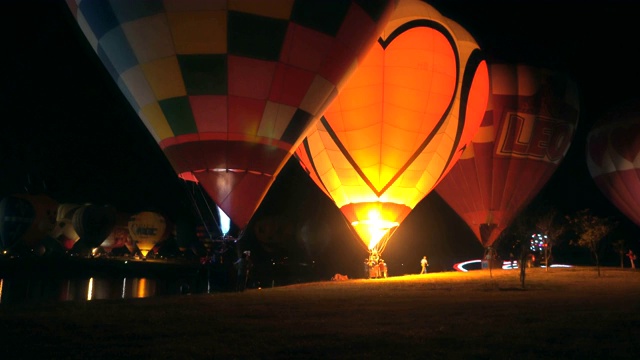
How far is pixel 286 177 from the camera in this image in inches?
2058

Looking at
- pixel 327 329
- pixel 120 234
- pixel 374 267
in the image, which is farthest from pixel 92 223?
pixel 327 329

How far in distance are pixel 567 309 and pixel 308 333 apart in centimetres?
347

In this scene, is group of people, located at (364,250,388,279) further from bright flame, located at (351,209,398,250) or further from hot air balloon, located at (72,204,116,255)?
hot air balloon, located at (72,204,116,255)

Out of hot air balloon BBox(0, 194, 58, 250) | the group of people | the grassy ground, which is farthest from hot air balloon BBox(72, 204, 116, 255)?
Result: the grassy ground

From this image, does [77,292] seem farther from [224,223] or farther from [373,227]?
[224,223]

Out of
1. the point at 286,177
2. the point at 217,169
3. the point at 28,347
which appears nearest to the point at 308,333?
the point at 28,347

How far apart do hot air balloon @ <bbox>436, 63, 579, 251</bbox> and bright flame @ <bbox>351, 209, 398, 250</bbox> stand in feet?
16.3

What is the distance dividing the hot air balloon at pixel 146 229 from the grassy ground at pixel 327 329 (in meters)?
40.1

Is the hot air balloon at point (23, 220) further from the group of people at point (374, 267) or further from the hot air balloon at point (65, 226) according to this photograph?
the group of people at point (374, 267)

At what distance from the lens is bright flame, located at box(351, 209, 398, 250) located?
15.4m

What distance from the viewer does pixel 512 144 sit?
→ 18.8 meters

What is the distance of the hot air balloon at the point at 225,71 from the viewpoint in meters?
9.43

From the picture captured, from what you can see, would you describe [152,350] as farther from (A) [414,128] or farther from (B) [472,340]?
(A) [414,128]

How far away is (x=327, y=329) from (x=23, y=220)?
110 ft
